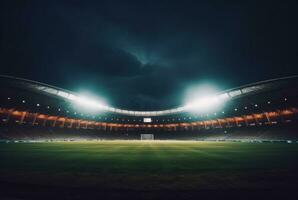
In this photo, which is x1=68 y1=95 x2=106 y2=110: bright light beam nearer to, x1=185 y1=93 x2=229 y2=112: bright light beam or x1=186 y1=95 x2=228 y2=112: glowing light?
x1=185 y1=93 x2=229 y2=112: bright light beam

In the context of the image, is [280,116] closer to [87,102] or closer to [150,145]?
[150,145]

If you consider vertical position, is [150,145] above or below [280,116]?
below

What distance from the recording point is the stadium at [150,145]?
28.8ft

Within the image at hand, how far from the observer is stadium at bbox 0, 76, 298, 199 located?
8.78 metres

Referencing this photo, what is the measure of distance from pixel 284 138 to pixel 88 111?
229ft

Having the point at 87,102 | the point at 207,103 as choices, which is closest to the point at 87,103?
the point at 87,102

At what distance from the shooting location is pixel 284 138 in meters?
58.6

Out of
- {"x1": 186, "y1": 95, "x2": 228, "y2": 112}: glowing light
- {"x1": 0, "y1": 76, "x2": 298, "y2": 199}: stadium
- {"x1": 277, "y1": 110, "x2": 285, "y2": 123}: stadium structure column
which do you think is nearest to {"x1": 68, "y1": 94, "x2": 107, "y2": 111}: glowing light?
{"x1": 0, "y1": 76, "x2": 298, "y2": 199}: stadium

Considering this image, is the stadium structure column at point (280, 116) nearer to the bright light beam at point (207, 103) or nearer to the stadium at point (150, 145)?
the stadium at point (150, 145)

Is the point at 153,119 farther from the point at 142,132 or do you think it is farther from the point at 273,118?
the point at 273,118

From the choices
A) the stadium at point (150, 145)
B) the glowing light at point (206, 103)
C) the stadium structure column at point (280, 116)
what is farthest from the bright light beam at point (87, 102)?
the stadium structure column at point (280, 116)

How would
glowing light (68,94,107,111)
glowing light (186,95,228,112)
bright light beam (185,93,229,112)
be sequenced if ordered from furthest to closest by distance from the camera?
glowing light (68,94,107,111)
glowing light (186,95,228,112)
bright light beam (185,93,229,112)

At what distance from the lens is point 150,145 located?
4659 centimetres

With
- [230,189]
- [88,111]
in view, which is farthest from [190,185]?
[88,111]
